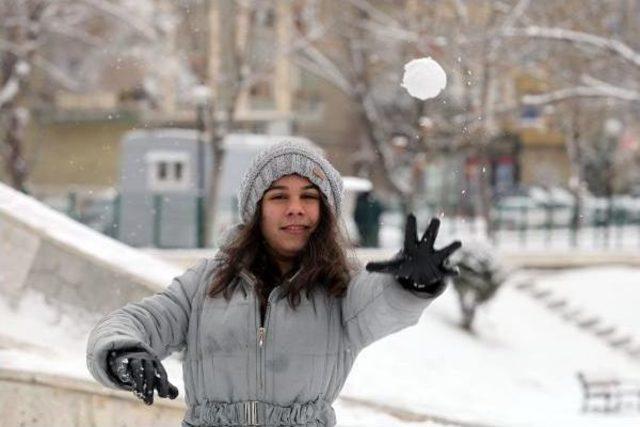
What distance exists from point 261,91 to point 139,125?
4.39 meters

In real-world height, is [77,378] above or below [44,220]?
below

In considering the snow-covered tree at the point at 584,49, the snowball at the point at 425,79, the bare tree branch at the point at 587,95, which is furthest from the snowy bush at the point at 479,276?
the snowball at the point at 425,79

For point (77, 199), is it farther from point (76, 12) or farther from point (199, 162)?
point (76, 12)

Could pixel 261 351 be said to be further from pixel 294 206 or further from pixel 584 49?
pixel 584 49

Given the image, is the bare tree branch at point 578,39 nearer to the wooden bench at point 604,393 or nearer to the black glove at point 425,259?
the wooden bench at point 604,393

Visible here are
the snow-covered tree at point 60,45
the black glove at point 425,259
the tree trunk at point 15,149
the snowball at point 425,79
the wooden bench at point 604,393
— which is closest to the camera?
the black glove at point 425,259

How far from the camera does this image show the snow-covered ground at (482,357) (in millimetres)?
7227

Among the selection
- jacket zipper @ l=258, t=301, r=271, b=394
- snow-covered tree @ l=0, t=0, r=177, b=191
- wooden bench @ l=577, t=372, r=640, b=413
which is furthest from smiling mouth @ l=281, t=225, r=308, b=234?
snow-covered tree @ l=0, t=0, r=177, b=191

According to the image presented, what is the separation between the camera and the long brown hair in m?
2.83

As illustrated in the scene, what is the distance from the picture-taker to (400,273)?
8.24 feet

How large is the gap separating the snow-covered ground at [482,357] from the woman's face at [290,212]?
11.4 ft

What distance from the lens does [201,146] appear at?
21.2 meters

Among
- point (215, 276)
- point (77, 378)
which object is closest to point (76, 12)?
point (77, 378)

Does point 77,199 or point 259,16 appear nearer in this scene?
point 77,199
